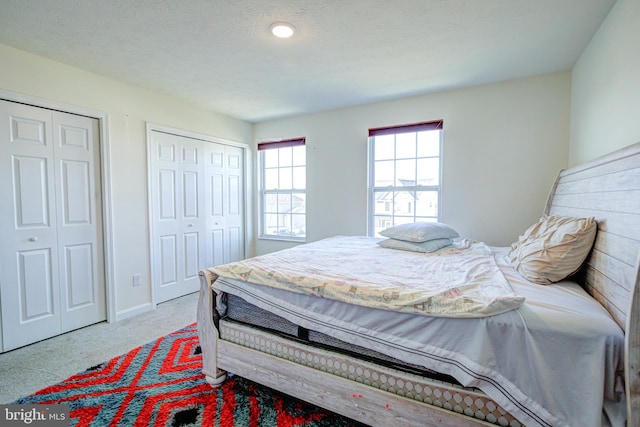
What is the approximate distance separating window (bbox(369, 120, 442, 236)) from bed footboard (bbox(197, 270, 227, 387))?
2248 millimetres

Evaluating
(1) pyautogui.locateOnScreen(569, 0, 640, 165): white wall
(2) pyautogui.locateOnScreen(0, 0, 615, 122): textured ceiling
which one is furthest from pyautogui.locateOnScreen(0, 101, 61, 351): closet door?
(1) pyautogui.locateOnScreen(569, 0, 640, 165): white wall

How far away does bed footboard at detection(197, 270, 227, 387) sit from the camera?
1821 mm

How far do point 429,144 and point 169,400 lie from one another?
10.5 ft

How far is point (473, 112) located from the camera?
2982 millimetres

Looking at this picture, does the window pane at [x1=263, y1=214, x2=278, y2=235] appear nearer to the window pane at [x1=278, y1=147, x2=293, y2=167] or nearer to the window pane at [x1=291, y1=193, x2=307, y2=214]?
the window pane at [x1=291, y1=193, x2=307, y2=214]

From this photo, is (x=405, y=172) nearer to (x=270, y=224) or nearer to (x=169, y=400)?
(x=270, y=224)

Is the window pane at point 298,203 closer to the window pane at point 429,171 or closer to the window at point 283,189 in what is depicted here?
the window at point 283,189

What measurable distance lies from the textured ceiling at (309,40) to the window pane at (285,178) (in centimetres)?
143

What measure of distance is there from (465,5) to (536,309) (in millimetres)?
1708

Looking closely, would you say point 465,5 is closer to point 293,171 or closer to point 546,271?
point 546,271

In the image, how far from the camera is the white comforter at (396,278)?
4.16 ft

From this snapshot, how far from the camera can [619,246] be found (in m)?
1.21

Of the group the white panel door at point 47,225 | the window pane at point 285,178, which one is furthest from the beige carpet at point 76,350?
the window pane at point 285,178

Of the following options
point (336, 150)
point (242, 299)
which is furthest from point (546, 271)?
point (336, 150)
